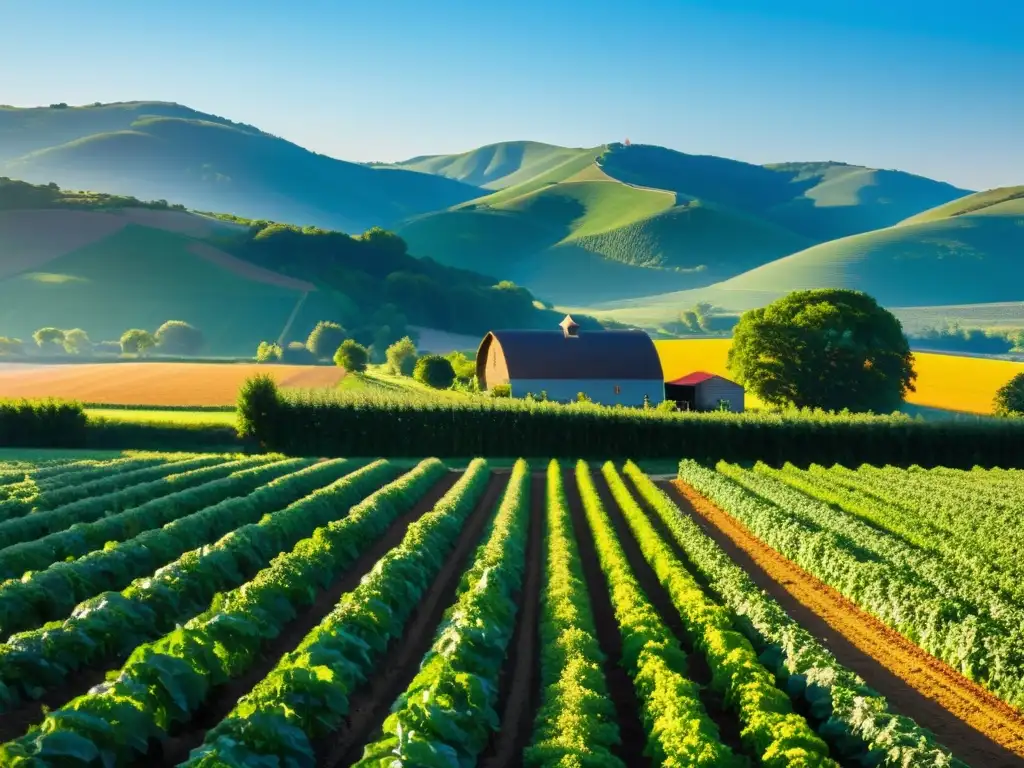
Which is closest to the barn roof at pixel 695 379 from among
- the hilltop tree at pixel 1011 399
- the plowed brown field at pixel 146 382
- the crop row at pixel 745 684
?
the hilltop tree at pixel 1011 399

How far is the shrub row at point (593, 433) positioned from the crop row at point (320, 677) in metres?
27.5

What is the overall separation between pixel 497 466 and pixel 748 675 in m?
31.7

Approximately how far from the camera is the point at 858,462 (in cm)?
4444

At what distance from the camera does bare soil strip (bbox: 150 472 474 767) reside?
34.0ft

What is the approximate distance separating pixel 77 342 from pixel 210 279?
89.0 feet

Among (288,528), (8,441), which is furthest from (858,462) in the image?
(8,441)

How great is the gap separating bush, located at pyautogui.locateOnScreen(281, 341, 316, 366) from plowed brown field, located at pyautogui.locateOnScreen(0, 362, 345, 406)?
27488 millimetres

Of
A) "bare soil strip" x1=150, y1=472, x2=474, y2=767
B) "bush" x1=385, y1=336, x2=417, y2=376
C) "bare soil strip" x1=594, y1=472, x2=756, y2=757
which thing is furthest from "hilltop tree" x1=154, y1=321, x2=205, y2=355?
"bare soil strip" x1=150, y1=472, x2=474, y2=767

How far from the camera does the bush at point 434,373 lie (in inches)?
2736

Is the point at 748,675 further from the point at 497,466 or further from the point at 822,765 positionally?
the point at 497,466

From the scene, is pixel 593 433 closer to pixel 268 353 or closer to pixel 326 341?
pixel 268 353

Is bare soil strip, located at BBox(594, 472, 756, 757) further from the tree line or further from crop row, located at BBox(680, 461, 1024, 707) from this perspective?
the tree line

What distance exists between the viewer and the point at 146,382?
6556 centimetres

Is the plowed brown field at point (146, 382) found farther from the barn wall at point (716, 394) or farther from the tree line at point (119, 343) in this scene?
the barn wall at point (716, 394)
